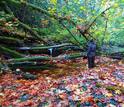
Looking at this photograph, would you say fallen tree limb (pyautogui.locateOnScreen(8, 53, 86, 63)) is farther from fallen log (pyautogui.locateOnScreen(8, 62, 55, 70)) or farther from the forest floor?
the forest floor

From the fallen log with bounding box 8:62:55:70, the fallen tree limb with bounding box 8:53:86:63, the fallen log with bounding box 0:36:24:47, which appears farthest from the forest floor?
the fallen log with bounding box 0:36:24:47

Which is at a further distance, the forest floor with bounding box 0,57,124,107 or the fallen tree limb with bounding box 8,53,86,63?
the fallen tree limb with bounding box 8,53,86,63

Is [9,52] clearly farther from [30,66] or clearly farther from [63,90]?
[63,90]

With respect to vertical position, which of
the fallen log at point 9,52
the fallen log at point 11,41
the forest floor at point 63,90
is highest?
the fallen log at point 11,41

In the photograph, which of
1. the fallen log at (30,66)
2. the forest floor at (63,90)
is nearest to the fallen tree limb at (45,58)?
the fallen log at (30,66)

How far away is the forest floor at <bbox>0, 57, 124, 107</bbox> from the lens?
5.98 m

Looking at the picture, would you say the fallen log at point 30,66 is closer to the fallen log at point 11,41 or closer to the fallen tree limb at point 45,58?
the fallen tree limb at point 45,58

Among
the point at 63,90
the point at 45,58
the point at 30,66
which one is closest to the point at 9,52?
the point at 30,66

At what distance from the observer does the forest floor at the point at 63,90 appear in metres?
5.98

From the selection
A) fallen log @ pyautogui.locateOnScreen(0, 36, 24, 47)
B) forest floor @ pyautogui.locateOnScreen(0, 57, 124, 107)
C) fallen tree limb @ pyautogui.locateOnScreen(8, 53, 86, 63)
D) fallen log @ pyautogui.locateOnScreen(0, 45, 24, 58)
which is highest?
fallen log @ pyautogui.locateOnScreen(0, 36, 24, 47)

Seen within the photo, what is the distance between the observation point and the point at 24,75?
26.0 ft

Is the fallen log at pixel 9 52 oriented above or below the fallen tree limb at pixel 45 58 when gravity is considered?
above

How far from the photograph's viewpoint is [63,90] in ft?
21.8

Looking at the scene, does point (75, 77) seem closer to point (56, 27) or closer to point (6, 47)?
point (6, 47)
